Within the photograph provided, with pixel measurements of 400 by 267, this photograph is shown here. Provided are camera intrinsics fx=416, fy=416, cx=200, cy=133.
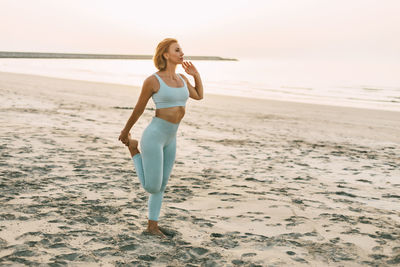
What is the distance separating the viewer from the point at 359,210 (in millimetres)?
5523

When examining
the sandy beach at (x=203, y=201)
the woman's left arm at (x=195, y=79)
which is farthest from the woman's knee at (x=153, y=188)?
the woman's left arm at (x=195, y=79)

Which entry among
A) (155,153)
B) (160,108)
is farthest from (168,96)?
(155,153)

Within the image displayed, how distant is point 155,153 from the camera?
3.92m

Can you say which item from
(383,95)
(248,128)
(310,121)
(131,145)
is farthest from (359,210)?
(383,95)

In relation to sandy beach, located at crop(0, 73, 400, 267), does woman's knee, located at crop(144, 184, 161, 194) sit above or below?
above

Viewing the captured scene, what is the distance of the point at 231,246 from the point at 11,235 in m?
2.20

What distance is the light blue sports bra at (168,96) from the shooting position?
385 cm

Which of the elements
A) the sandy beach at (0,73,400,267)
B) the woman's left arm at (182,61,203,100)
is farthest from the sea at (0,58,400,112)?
the woman's left arm at (182,61,203,100)

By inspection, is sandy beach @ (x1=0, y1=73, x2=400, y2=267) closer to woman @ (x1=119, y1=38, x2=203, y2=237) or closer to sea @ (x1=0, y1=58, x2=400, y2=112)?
woman @ (x1=119, y1=38, x2=203, y2=237)

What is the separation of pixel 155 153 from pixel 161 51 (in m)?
0.96

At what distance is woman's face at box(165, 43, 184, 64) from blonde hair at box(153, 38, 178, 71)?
36mm

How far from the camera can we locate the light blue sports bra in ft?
12.6

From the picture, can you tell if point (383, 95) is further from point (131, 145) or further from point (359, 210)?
point (131, 145)

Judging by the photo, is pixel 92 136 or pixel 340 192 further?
pixel 92 136
